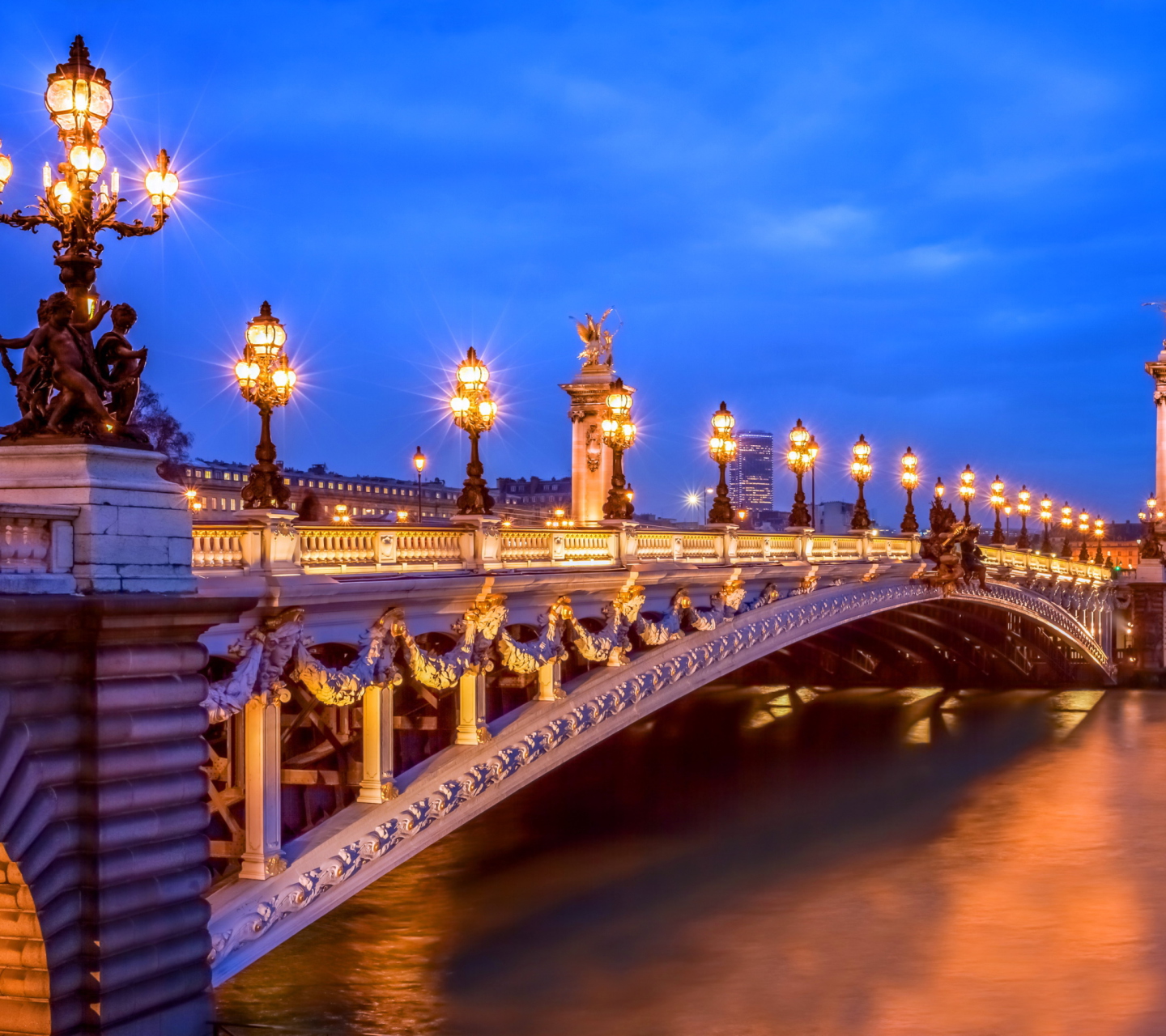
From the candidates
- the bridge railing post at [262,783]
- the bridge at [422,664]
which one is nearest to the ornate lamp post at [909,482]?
the bridge at [422,664]

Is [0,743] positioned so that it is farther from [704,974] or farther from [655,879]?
[655,879]

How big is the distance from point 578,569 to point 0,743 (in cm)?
1334

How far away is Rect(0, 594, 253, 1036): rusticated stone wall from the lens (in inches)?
493

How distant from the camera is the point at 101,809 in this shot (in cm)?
1295

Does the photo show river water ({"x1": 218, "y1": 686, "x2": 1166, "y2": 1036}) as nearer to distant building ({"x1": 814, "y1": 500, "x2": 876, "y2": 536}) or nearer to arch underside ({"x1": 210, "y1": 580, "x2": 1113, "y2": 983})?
arch underside ({"x1": 210, "y1": 580, "x2": 1113, "y2": 983})

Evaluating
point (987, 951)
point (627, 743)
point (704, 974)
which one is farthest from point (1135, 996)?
point (627, 743)

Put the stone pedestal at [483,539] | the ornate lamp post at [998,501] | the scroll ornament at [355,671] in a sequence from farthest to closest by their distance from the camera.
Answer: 1. the ornate lamp post at [998,501]
2. the stone pedestal at [483,539]
3. the scroll ornament at [355,671]

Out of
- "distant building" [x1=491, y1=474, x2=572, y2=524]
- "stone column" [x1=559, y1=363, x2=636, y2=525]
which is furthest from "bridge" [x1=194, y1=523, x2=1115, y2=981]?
"distant building" [x1=491, y1=474, x2=572, y2=524]

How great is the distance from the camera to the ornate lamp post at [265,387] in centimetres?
1731

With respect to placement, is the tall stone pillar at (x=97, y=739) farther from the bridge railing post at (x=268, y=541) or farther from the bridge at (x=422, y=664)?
the bridge railing post at (x=268, y=541)

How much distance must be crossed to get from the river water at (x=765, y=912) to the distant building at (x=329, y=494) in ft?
32.9

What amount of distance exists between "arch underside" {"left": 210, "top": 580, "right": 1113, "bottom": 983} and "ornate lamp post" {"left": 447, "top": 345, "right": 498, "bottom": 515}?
3.55 metres

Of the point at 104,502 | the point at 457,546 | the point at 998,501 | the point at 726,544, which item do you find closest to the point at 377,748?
the point at 457,546

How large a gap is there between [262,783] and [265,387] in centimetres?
443
